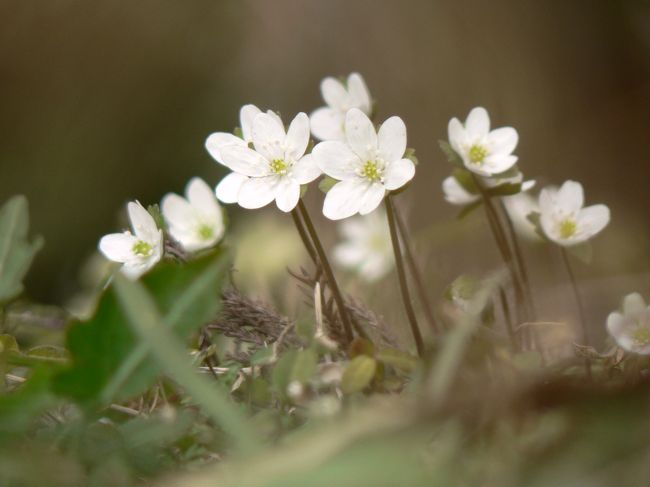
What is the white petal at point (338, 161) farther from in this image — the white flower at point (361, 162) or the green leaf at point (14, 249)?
the green leaf at point (14, 249)

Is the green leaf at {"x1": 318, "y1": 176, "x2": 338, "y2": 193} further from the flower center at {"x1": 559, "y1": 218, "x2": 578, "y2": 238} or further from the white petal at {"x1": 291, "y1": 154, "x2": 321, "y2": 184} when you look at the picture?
the flower center at {"x1": 559, "y1": 218, "x2": 578, "y2": 238}

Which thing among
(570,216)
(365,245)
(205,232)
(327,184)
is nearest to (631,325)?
(570,216)

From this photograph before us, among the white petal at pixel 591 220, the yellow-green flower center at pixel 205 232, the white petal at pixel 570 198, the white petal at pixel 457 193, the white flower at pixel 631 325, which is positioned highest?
the yellow-green flower center at pixel 205 232

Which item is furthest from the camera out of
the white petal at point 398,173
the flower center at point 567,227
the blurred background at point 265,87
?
the blurred background at point 265,87

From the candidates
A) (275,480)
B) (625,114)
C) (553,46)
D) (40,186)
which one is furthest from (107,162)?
(275,480)

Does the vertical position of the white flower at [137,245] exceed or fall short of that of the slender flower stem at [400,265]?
it exceeds it

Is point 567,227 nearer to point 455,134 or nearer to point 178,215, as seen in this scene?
point 455,134

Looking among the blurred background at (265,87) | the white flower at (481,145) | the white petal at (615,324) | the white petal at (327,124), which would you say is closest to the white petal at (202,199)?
the white petal at (327,124)
